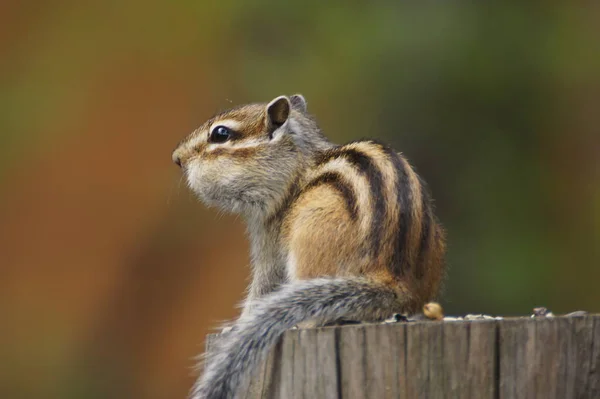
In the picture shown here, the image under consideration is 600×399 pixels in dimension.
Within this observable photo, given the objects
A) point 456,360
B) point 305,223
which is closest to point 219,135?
point 305,223

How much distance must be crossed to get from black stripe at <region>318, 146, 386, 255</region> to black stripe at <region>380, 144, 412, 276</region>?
54mm

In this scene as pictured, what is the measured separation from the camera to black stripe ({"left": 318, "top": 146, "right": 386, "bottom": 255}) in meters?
3.22

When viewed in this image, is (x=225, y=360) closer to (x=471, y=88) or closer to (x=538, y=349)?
(x=538, y=349)

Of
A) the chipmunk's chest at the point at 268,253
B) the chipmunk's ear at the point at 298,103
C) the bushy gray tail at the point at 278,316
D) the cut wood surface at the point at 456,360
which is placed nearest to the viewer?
the cut wood surface at the point at 456,360

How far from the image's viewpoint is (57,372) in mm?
8344

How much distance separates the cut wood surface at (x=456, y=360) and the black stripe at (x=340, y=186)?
31.1 inches

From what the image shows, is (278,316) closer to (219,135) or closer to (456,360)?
(456,360)

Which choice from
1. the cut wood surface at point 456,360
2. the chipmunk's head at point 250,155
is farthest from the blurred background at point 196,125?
the cut wood surface at point 456,360

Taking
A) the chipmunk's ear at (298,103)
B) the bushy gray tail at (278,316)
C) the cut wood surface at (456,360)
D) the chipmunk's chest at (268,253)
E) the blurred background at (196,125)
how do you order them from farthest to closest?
the blurred background at (196,125), the chipmunk's ear at (298,103), the chipmunk's chest at (268,253), the bushy gray tail at (278,316), the cut wood surface at (456,360)

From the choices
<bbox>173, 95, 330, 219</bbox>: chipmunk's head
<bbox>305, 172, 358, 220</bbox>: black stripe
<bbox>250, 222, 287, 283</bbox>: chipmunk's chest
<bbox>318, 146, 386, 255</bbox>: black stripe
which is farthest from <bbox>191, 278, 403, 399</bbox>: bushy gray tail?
<bbox>173, 95, 330, 219</bbox>: chipmunk's head

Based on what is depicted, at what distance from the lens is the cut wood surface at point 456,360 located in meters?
2.51

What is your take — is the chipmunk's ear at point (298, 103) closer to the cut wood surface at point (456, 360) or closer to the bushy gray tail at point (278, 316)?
the bushy gray tail at point (278, 316)

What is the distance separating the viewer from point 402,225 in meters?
3.25

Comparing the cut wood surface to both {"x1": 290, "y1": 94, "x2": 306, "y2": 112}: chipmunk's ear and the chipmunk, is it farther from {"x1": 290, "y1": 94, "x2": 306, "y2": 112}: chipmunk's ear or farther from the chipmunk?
{"x1": 290, "y1": 94, "x2": 306, "y2": 112}: chipmunk's ear
